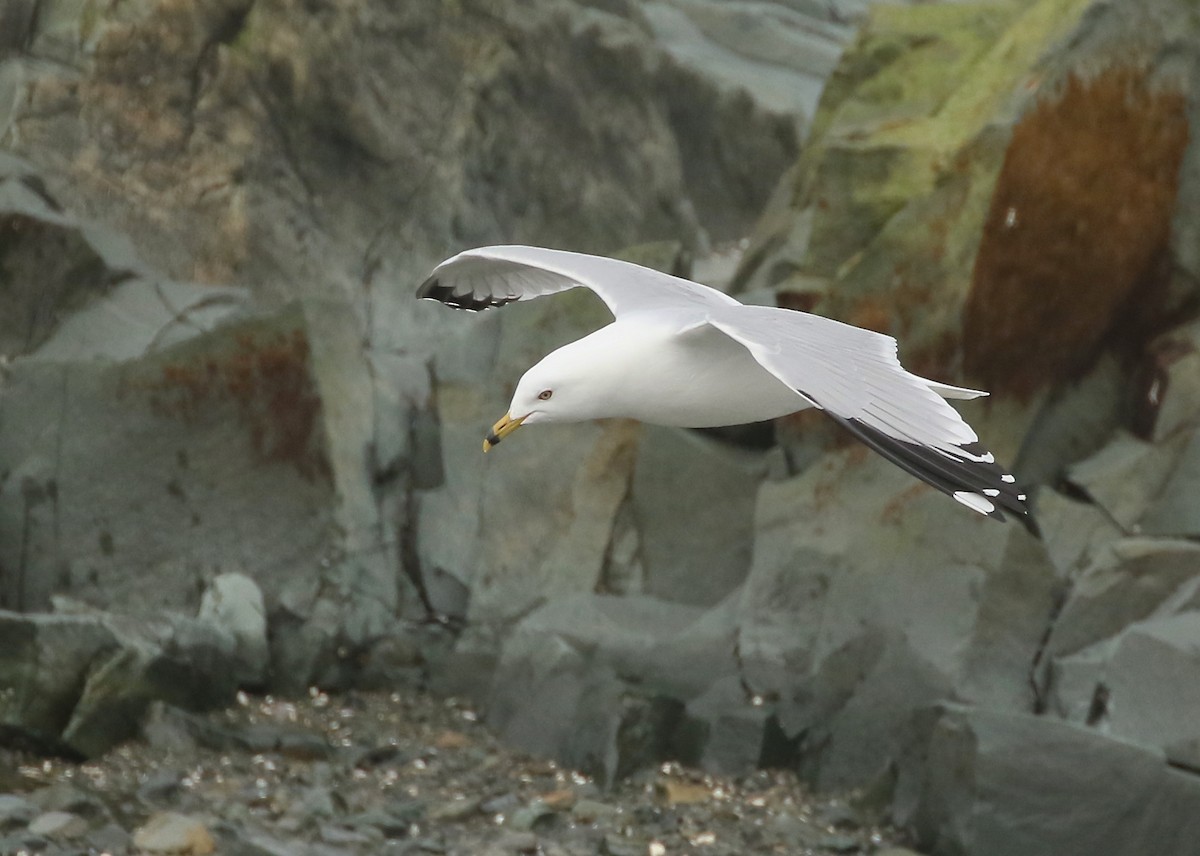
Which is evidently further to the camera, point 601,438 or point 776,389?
point 601,438

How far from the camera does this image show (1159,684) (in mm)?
6129

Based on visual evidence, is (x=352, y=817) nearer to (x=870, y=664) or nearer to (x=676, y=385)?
(x=870, y=664)

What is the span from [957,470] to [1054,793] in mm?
2489

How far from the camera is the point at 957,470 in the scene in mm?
3738

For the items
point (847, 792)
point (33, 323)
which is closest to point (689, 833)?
point (847, 792)

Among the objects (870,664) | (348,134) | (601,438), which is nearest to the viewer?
(870,664)

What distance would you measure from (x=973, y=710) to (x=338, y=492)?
10.3ft

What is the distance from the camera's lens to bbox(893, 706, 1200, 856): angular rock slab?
18.9ft

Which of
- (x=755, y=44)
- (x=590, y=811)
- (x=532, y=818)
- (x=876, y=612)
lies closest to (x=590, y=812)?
(x=590, y=811)

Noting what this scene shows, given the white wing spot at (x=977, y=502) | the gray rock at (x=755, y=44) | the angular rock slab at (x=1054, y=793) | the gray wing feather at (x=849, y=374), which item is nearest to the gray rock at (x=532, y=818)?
the angular rock slab at (x=1054, y=793)

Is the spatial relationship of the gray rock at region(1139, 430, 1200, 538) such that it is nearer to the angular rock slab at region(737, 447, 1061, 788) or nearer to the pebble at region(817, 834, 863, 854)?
the angular rock slab at region(737, 447, 1061, 788)

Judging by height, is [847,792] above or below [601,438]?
below

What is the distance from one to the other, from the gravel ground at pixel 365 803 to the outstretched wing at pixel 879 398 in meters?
2.34

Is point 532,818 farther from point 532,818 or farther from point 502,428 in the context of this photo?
point 502,428
